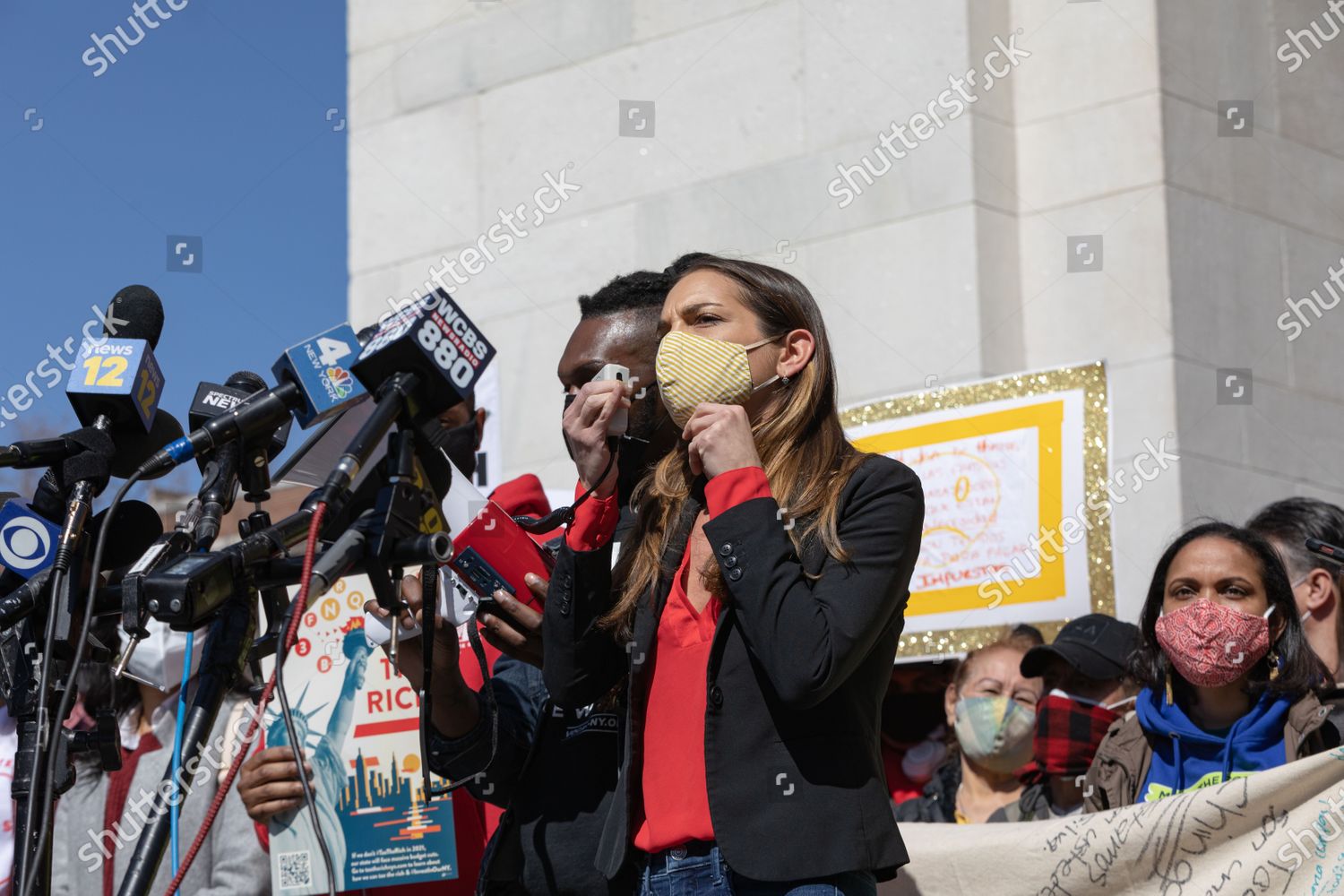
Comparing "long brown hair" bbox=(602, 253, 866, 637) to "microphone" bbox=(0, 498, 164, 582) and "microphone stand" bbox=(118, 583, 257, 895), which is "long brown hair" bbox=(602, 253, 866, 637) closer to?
"microphone stand" bbox=(118, 583, 257, 895)

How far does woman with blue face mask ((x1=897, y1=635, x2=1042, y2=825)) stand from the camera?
4.88 metres

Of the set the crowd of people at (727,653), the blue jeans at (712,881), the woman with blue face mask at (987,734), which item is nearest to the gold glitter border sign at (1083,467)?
the woman with blue face mask at (987,734)

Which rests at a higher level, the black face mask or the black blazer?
the black face mask

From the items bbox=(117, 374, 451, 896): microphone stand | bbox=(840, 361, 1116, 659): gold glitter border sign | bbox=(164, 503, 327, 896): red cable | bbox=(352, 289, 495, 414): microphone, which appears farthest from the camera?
bbox=(840, 361, 1116, 659): gold glitter border sign

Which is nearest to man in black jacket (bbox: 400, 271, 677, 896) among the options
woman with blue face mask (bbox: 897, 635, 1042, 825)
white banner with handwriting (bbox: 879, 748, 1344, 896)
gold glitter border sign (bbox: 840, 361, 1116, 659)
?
white banner with handwriting (bbox: 879, 748, 1344, 896)

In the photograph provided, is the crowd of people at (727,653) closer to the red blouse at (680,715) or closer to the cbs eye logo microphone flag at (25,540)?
the red blouse at (680,715)

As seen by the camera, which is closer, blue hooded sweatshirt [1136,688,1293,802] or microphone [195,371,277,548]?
microphone [195,371,277,548]

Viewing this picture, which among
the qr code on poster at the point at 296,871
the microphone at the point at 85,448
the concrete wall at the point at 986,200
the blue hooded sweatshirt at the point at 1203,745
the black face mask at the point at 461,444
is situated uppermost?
the concrete wall at the point at 986,200

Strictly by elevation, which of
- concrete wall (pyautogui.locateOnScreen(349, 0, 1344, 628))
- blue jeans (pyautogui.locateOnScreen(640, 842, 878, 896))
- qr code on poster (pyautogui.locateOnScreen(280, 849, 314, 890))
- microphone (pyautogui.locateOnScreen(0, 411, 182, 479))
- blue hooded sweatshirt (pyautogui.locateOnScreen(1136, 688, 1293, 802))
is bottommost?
qr code on poster (pyautogui.locateOnScreen(280, 849, 314, 890))

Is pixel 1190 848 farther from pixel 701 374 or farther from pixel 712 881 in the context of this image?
pixel 701 374

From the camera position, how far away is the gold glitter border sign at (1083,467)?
5262 mm

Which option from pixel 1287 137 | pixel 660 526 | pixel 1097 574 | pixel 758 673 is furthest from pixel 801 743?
pixel 1287 137

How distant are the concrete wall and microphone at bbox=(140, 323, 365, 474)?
161 inches

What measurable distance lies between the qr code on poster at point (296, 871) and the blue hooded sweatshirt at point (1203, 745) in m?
1.94
